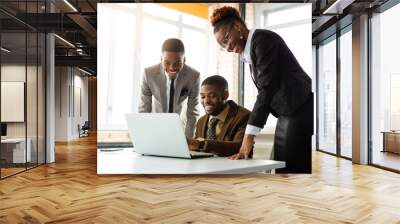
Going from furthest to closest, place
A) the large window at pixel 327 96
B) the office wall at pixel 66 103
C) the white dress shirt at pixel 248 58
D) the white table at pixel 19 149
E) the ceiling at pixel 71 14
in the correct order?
the office wall at pixel 66 103, the large window at pixel 327 96, the white table at pixel 19 149, the ceiling at pixel 71 14, the white dress shirt at pixel 248 58

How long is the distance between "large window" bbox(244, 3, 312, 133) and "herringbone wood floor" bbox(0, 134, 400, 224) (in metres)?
0.99

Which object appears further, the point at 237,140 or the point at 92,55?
the point at 92,55

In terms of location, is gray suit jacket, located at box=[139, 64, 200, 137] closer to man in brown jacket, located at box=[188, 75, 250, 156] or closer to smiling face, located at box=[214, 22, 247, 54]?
man in brown jacket, located at box=[188, 75, 250, 156]

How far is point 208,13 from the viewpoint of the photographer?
5.50 m

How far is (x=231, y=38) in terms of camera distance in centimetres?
541

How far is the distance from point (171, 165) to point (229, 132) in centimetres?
84

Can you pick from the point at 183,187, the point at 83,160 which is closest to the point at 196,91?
the point at 183,187

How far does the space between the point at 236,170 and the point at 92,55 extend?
32.1ft

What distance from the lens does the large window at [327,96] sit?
9.98 m

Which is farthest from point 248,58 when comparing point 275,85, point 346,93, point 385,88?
point 346,93

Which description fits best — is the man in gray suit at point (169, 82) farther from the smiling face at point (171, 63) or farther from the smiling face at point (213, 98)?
the smiling face at point (213, 98)

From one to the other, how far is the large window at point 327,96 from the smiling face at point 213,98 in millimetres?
5357

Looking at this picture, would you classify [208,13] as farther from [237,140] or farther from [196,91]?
[237,140]

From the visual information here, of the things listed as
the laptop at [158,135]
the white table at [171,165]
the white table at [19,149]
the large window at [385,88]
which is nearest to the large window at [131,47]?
the laptop at [158,135]
